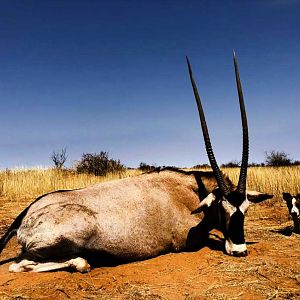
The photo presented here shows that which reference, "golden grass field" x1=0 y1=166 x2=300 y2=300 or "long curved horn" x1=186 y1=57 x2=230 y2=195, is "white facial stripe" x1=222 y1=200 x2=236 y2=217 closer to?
"long curved horn" x1=186 y1=57 x2=230 y2=195

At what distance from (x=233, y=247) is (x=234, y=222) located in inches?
16.1

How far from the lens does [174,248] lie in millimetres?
5512

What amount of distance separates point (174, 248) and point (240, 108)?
8.38 feet

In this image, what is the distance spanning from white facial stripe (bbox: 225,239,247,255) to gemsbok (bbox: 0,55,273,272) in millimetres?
14

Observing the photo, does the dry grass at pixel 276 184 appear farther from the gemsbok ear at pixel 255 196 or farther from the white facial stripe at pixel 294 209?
the gemsbok ear at pixel 255 196

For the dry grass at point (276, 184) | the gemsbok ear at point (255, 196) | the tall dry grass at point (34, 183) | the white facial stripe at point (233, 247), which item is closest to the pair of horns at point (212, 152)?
the gemsbok ear at point (255, 196)

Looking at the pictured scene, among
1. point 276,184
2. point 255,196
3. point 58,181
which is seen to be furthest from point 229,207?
point 58,181

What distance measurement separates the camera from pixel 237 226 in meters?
5.12

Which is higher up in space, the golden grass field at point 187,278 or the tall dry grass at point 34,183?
the tall dry grass at point 34,183

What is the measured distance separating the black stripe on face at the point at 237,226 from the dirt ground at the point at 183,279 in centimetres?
29

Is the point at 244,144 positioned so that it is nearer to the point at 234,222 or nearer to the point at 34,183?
the point at 234,222

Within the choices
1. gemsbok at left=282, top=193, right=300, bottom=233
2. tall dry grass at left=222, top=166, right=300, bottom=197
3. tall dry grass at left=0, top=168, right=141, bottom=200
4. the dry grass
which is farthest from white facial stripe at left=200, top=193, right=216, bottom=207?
tall dry grass at left=0, top=168, right=141, bottom=200

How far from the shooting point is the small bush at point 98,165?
2467cm

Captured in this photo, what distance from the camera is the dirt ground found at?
3928 millimetres
